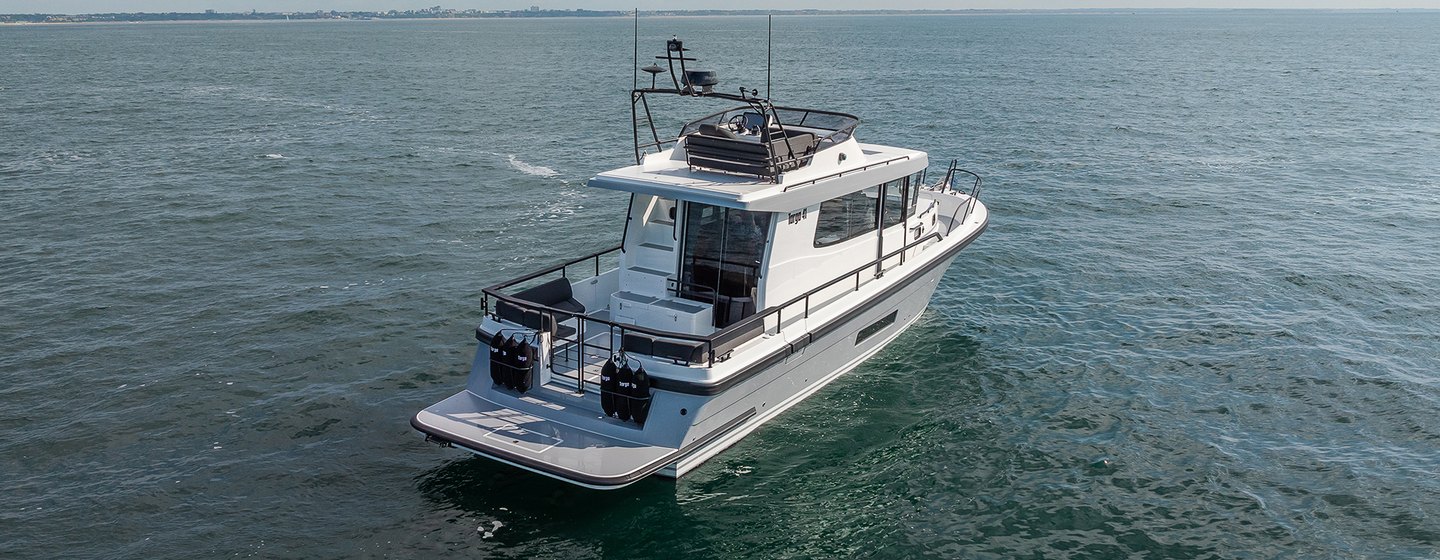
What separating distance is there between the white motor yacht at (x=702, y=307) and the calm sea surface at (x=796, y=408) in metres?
0.81

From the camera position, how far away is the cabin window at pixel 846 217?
50.2 feet

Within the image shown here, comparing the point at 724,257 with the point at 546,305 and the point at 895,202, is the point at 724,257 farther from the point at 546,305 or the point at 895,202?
the point at 895,202

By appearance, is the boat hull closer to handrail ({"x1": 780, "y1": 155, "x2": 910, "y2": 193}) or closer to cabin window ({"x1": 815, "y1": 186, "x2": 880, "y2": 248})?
cabin window ({"x1": 815, "y1": 186, "x2": 880, "y2": 248})

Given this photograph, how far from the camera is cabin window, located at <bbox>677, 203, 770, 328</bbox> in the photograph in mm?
14547

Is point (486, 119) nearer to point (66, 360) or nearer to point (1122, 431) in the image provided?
point (66, 360)

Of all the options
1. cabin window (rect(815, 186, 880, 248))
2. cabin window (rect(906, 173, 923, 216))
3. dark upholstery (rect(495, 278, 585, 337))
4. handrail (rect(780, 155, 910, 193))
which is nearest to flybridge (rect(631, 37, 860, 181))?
handrail (rect(780, 155, 910, 193))

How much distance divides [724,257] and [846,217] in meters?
2.22

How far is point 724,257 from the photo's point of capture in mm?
14703

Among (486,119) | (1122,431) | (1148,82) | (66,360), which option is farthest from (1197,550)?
(1148,82)

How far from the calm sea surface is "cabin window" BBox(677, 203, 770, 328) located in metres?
1.91

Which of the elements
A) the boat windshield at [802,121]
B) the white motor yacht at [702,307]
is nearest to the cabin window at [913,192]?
the white motor yacht at [702,307]

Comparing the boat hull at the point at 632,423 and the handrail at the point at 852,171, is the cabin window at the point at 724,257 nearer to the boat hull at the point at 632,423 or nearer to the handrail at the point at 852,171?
the handrail at the point at 852,171

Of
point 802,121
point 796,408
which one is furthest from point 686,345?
point 802,121

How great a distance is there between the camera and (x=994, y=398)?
1630 centimetres
